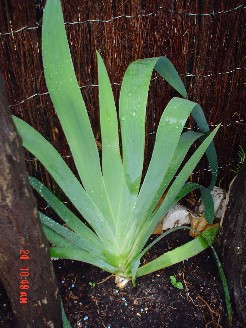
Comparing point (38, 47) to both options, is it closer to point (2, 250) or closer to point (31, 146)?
point (31, 146)

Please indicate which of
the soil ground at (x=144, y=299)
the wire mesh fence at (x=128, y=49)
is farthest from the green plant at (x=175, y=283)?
the wire mesh fence at (x=128, y=49)

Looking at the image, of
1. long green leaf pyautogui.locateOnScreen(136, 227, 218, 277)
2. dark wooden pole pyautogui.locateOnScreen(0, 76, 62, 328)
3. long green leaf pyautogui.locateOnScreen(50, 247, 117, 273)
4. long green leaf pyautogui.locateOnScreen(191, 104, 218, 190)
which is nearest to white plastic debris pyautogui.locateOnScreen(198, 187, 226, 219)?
long green leaf pyautogui.locateOnScreen(191, 104, 218, 190)

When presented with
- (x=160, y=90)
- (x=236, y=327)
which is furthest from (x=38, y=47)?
(x=236, y=327)

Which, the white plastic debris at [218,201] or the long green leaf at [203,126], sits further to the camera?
the white plastic debris at [218,201]

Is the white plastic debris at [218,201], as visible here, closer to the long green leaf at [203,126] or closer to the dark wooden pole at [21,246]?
the long green leaf at [203,126]
